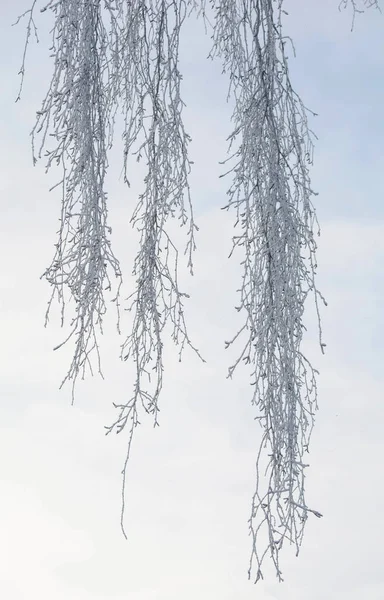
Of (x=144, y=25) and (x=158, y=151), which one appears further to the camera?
(x=144, y=25)

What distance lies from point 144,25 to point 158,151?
0.34 meters

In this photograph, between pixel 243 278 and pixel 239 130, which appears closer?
pixel 243 278

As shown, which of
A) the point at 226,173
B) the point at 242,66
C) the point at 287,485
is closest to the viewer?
the point at 287,485

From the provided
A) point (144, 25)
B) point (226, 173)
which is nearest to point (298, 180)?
point (226, 173)

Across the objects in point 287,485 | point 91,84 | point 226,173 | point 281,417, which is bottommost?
point 287,485

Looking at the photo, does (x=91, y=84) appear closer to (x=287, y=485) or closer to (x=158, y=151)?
(x=158, y=151)

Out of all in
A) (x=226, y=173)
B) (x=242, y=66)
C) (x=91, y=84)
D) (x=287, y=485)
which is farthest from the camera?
(x=242, y=66)

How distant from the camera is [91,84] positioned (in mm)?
1803

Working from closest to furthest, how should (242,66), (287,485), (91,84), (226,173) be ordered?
(287,485)
(226,173)
(91,84)
(242,66)

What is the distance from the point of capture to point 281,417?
5.00ft

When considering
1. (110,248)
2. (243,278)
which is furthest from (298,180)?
(110,248)

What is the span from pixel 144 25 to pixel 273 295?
28.3 inches

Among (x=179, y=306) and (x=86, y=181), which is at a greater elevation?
(x=86, y=181)

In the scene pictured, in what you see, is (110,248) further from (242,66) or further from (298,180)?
(242,66)
